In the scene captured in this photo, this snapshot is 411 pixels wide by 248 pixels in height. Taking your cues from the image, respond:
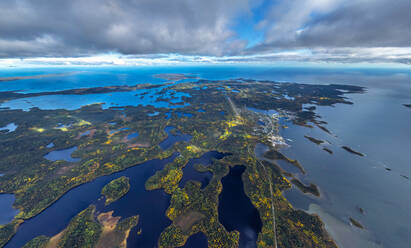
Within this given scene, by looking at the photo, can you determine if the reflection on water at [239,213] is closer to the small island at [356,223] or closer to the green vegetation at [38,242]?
the small island at [356,223]

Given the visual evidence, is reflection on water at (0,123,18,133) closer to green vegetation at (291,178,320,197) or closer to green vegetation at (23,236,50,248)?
green vegetation at (23,236,50,248)

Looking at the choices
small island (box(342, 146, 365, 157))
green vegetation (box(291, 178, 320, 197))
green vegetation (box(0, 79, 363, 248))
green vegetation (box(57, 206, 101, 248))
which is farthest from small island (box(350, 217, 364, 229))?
green vegetation (box(57, 206, 101, 248))

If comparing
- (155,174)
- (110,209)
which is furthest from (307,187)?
(110,209)

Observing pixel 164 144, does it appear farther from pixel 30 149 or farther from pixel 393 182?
pixel 393 182

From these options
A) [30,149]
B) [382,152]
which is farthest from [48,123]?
[382,152]

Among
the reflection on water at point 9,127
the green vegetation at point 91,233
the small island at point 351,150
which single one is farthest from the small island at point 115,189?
the reflection on water at point 9,127

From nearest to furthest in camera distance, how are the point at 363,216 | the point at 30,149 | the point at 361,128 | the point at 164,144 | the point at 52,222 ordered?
the point at 52,222
the point at 363,216
the point at 30,149
the point at 164,144
the point at 361,128
